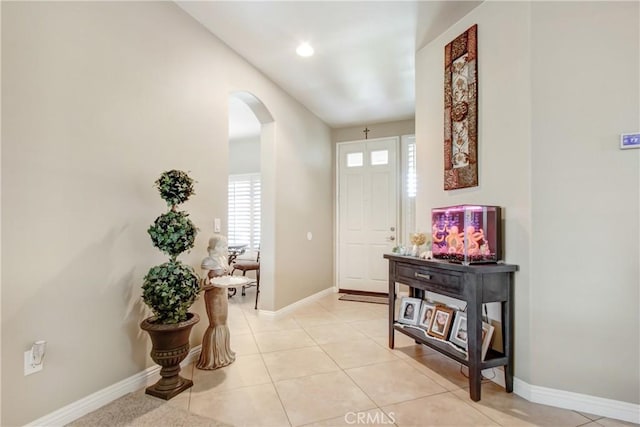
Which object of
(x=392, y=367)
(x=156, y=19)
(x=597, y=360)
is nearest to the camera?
(x=597, y=360)

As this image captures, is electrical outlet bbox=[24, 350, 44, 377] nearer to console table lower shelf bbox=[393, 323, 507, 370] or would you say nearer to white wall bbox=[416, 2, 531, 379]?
console table lower shelf bbox=[393, 323, 507, 370]

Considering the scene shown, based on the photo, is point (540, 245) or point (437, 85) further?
point (437, 85)

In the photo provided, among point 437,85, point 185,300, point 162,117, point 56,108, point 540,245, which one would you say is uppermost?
point 437,85

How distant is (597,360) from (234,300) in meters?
4.16

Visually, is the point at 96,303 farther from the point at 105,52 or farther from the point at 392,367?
the point at 392,367

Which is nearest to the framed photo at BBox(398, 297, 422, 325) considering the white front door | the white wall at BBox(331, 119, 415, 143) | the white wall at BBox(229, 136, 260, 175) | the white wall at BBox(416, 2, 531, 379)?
the white wall at BBox(416, 2, 531, 379)

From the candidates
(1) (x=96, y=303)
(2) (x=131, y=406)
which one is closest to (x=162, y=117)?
(1) (x=96, y=303)

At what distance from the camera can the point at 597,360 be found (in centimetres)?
192

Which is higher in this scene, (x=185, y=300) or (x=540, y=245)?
(x=540, y=245)

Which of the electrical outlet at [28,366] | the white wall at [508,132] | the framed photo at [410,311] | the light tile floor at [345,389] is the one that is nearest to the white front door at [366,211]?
the light tile floor at [345,389]

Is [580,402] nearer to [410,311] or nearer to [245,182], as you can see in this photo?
[410,311]

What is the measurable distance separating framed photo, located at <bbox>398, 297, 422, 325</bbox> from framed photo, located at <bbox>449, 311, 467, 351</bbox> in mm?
422

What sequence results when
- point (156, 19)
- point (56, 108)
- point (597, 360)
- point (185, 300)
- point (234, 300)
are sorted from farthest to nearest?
1. point (234, 300)
2. point (156, 19)
3. point (185, 300)
4. point (597, 360)
5. point (56, 108)

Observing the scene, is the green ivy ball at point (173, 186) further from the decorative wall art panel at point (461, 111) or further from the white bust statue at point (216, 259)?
the decorative wall art panel at point (461, 111)
